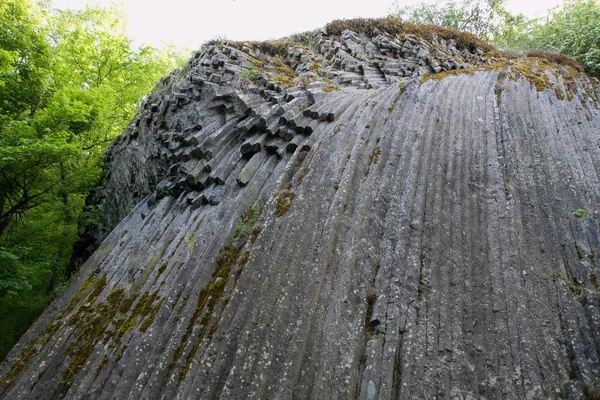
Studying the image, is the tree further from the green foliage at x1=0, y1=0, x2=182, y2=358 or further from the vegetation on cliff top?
the green foliage at x1=0, y1=0, x2=182, y2=358

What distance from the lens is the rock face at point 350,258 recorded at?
4.99 m

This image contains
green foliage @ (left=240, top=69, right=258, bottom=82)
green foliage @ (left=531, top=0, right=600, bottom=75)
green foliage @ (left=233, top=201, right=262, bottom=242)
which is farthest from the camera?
green foliage @ (left=531, top=0, right=600, bottom=75)

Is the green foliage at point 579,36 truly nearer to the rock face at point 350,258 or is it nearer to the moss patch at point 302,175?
the rock face at point 350,258

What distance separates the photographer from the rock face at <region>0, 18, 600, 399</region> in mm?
4988

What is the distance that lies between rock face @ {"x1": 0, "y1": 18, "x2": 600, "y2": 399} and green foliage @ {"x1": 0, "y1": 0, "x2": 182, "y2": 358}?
12.4 ft

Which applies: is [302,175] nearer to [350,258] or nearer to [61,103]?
[350,258]

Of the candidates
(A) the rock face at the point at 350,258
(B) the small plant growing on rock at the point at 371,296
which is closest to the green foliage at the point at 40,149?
(A) the rock face at the point at 350,258

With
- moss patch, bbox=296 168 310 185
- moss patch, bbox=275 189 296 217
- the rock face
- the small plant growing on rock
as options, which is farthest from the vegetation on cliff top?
the small plant growing on rock

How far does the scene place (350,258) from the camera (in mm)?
6227

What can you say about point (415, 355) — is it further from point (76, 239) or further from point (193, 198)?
point (76, 239)

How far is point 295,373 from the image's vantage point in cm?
480

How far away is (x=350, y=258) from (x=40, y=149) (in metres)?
10.7

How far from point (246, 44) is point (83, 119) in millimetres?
7136

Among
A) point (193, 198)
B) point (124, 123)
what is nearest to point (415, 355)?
point (193, 198)
